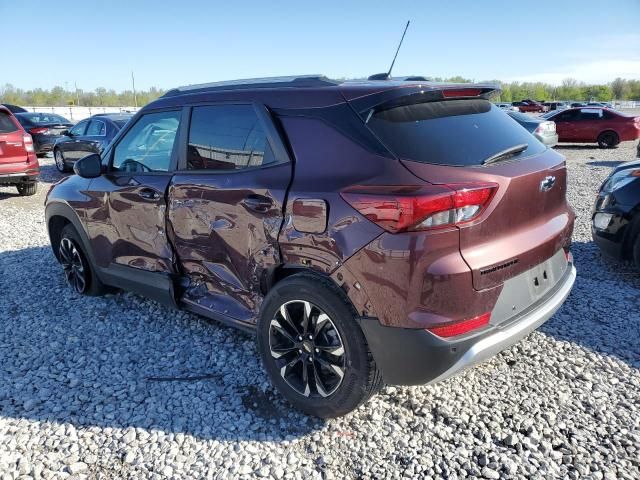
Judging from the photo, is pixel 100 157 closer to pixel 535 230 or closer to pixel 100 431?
pixel 100 431

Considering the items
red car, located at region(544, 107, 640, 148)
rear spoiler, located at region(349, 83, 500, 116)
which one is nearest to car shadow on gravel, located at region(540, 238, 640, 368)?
rear spoiler, located at region(349, 83, 500, 116)

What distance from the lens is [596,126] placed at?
57.5 ft

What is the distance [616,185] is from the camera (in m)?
4.80

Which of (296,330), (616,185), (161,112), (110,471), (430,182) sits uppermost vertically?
(161,112)

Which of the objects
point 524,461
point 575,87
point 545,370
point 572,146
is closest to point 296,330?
point 524,461

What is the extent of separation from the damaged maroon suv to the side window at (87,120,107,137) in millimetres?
9304

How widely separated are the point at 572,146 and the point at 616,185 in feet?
52.1

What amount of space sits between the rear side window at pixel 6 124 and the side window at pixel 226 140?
775 cm

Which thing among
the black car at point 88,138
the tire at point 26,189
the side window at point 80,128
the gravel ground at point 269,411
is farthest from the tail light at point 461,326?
the side window at point 80,128

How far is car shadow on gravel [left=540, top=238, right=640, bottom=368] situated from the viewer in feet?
11.3

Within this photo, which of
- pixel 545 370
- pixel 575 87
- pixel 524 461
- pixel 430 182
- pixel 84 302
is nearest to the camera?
pixel 430 182

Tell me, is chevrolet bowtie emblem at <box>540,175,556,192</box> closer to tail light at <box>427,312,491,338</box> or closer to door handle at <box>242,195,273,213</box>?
tail light at <box>427,312,491,338</box>

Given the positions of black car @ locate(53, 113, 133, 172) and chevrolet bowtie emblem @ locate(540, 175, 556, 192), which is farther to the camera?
black car @ locate(53, 113, 133, 172)

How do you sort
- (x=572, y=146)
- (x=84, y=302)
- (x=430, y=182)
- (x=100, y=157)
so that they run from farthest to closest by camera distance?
(x=572, y=146), (x=84, y=302), (x=100, y=157), (x=430, y=182)
